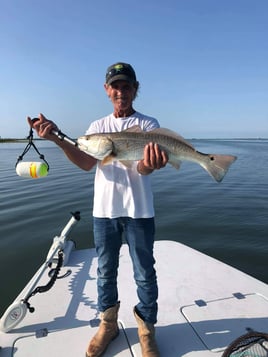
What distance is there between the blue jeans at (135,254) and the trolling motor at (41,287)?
120cm

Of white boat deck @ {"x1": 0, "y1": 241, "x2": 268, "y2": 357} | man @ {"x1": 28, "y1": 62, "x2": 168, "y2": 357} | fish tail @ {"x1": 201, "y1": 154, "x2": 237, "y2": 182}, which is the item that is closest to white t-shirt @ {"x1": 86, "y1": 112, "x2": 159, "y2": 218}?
man @ {"x1": 28, "y1": 62, "x2": 168, "y2": 357}

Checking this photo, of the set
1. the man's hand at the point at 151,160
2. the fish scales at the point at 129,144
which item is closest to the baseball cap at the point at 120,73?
the fish scales at the point at 129,144

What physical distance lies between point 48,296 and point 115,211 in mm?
2210

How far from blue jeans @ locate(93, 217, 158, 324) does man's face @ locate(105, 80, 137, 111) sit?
1.33m

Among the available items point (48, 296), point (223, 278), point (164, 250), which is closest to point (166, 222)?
point (164, 250)

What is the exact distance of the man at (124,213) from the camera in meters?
3.04

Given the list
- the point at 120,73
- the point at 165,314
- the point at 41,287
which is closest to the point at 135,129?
the point at 120,73

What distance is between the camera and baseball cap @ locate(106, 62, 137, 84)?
3.07 metres

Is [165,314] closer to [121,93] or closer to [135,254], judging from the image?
[135,254]

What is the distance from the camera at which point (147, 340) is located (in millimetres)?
3080

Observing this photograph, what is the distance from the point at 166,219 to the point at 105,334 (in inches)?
288

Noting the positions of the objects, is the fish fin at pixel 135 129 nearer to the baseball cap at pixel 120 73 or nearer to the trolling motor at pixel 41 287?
the baseball cap at pixel 120 73

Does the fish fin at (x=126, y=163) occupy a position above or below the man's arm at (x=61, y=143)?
below

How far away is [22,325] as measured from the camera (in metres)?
3.60
